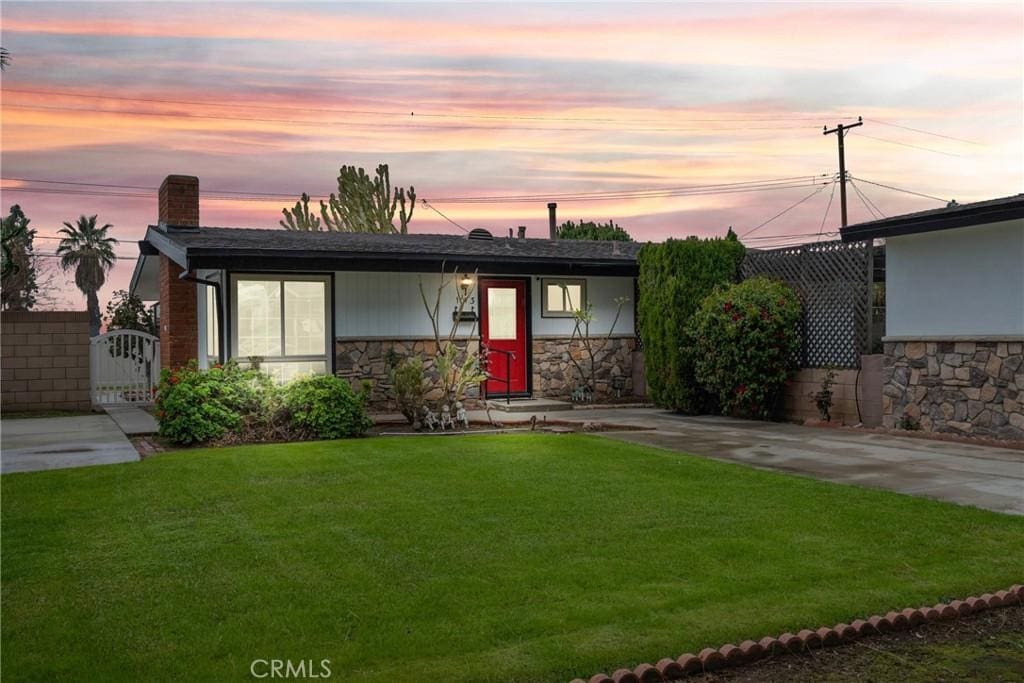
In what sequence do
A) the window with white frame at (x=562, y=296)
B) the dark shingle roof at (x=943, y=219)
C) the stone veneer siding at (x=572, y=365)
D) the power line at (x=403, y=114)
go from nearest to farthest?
the dark shingle roof at (x=943, y=219) < the stone veneer siding at (x=572, y=365) < the window with white frame at (x=562, y=296) < the power line at (x=403, y=114)

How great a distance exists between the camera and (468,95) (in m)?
16.7

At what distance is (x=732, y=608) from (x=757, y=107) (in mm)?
15898

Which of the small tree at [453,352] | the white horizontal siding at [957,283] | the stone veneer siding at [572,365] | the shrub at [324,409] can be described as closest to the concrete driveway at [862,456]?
the white horizontal siding at [957,283]

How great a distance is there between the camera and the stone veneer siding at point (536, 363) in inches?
599

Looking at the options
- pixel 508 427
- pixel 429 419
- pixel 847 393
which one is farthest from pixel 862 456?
pixel 429 419

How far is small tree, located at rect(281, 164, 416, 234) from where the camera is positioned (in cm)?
3216

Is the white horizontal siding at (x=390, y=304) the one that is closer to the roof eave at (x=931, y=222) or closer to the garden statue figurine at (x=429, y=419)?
the garden statue figurine at (x=429, y=419)

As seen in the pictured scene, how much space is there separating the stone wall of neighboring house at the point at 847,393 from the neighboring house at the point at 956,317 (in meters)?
0.25

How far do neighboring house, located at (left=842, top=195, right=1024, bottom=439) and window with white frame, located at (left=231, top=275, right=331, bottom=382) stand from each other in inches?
342

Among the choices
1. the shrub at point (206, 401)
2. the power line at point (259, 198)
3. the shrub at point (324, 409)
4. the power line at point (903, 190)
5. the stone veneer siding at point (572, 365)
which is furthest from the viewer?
the power line at point (259, 198)

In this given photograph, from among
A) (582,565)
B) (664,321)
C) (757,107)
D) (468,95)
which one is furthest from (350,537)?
(757,107)

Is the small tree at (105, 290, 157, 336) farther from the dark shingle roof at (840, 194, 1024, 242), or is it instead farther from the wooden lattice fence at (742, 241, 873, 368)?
the dark shingle roof at (840, 194, 1024, 242)

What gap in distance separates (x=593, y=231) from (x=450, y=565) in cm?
3900

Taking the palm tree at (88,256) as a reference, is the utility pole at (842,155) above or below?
above
